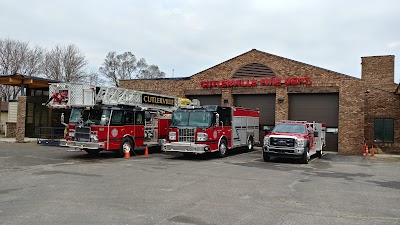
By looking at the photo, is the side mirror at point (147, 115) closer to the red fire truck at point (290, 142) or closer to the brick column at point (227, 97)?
the red fire truck at point (290, 142)

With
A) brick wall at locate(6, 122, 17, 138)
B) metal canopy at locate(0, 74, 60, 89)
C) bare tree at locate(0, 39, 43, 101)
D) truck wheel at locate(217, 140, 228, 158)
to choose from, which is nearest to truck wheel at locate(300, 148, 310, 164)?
Answer: truck wheel at locate(217, 140, 228, 158)

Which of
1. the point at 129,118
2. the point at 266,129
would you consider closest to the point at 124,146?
the point at 129,118

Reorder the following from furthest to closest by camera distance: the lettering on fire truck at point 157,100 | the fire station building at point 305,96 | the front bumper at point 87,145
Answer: the fire station building at point 305,96 → the lettering on fire truck at point 157,100 → the front bumper at point 87,145

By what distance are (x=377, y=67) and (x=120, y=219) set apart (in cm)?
2945

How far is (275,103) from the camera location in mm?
26172

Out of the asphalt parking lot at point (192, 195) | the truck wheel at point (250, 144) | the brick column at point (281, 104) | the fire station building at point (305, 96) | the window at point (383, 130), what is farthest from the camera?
the window at point (383, 130)

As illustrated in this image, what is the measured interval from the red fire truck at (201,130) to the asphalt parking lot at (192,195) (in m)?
3.07

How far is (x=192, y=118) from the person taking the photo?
18266mm

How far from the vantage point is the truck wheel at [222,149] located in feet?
62.1

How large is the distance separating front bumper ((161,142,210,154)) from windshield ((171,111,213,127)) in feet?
3.31

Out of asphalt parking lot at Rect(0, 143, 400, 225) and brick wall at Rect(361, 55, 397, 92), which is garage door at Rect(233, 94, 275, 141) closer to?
brick wall at Rect(361, 55, 397, 92)

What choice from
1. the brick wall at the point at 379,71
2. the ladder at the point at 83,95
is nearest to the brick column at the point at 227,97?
the ladder at the point at 83,95

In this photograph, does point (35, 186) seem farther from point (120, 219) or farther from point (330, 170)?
point (330, 170)

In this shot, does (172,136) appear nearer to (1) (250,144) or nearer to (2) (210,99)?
(1) (250,144)
